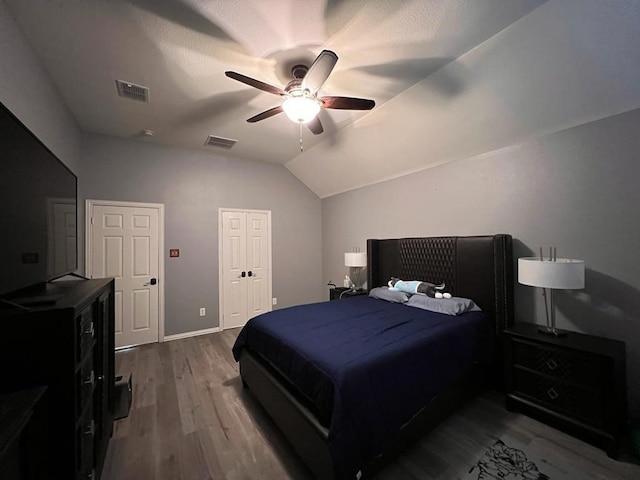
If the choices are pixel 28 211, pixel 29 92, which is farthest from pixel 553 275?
pixel 29 92

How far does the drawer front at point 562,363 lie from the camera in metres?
1.86

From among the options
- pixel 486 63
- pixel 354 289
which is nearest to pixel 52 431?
pixel 486 63

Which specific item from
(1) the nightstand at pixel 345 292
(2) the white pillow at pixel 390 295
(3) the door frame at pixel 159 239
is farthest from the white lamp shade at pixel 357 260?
(3) the door frame at pixel 159 239

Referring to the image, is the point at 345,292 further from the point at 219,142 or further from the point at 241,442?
the point at 219,142

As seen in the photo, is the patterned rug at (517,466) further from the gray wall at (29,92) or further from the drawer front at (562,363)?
the gray wall at (29,92)

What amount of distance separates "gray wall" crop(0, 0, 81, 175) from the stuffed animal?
3914 millimetres

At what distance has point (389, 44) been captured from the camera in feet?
6.72

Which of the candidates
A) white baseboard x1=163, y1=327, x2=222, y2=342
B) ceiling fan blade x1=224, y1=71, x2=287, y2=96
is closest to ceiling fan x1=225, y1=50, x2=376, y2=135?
ceiling fan blade x1=224, y1=71, x2=287, y2=96

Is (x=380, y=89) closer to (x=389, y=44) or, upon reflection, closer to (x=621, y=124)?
(x=389, y=44)

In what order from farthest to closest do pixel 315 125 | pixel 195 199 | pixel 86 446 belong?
pixel 195 199 < pixel 315 125 < pixel 86 446

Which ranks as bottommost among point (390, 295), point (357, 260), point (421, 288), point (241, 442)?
point (241, 442)

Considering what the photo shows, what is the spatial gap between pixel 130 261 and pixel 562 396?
506cm

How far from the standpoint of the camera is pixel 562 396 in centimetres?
200

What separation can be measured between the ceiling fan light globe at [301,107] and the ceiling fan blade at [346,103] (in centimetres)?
11
